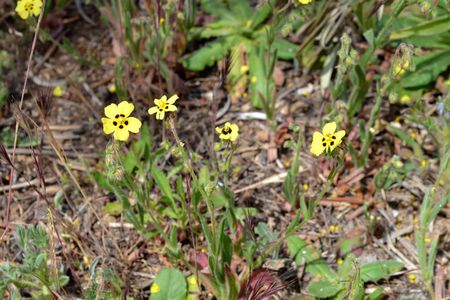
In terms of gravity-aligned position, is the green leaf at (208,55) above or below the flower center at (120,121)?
below

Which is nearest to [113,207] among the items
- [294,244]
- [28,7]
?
[294,244]

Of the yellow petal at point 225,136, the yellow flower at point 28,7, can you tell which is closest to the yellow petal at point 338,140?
the yellow petal at point 225,136

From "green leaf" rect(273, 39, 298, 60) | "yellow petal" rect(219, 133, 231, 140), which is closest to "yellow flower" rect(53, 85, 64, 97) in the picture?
"green leaf" rect(273, 39, 298, 60)

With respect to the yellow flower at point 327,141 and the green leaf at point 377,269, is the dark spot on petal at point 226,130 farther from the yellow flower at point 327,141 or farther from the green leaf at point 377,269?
the green leaf at point 377,269

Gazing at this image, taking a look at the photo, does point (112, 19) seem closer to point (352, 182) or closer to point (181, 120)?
point (181, 120)

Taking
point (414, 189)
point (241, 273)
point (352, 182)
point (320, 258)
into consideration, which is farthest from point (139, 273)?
point (414, 189)

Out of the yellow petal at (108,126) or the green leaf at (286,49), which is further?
the green leaf at (286,49)
